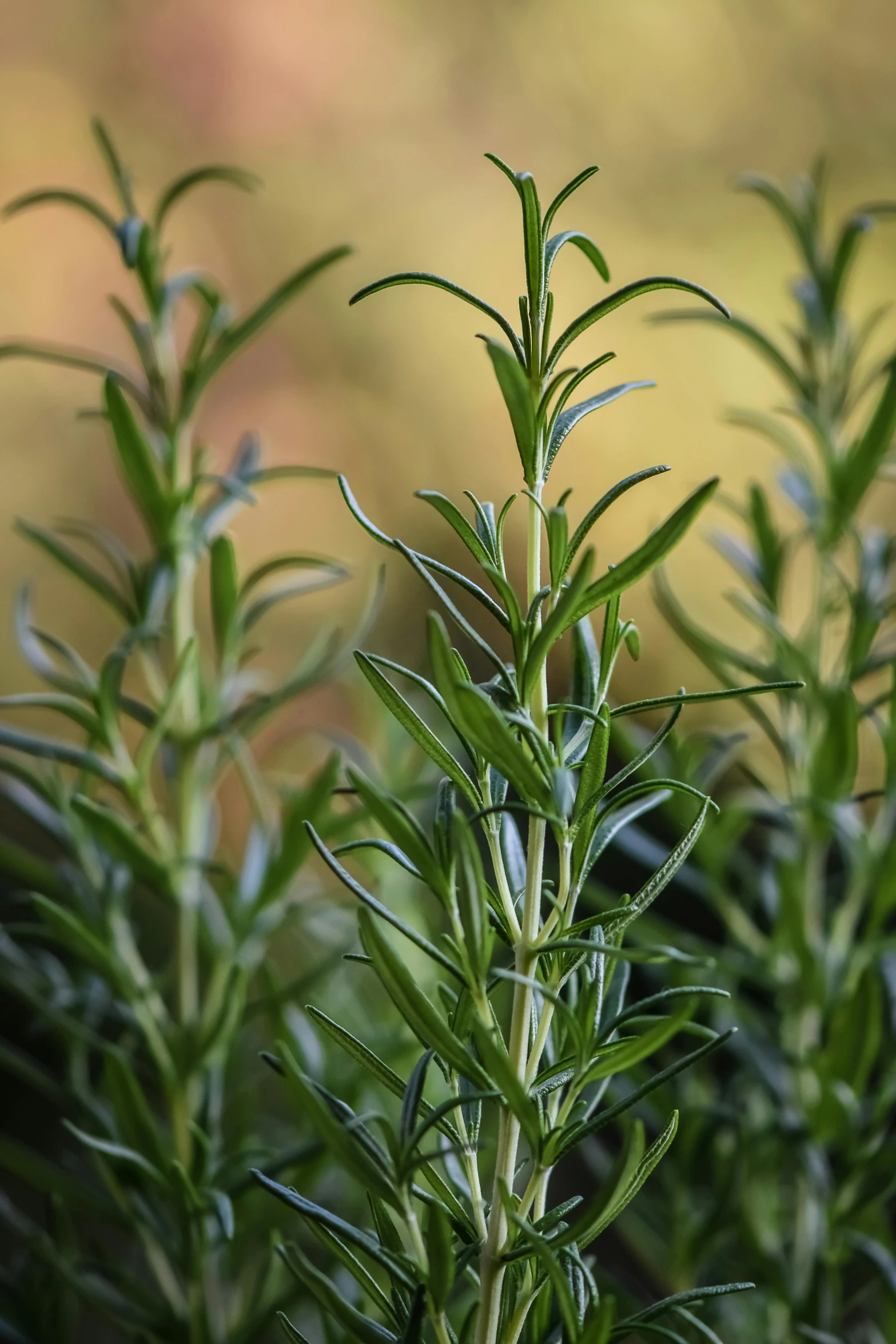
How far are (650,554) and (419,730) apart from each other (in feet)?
0.26

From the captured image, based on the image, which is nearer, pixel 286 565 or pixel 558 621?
pixel 558 621

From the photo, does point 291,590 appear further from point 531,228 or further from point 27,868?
point 531,228

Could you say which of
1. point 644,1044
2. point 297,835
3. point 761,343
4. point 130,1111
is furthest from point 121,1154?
point 761,343

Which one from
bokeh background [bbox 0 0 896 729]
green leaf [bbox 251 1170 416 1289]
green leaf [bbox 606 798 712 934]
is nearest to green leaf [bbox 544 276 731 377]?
green leaf [bbox 606 798 712 934]

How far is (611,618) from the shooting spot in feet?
0.98

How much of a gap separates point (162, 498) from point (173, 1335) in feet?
1.17

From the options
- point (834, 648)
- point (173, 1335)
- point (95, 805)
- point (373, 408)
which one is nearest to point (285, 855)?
point (95, 805)

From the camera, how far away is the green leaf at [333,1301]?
0.28 m

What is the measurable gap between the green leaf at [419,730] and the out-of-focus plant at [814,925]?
240 millimetres

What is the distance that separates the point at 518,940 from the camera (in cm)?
30

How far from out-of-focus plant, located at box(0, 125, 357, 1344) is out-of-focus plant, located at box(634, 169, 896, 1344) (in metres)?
Answer: 0.21

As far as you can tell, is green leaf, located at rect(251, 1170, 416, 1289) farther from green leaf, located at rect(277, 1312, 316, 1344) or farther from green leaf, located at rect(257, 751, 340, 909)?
green leaf, located at rect(257, 751, 340, 909)

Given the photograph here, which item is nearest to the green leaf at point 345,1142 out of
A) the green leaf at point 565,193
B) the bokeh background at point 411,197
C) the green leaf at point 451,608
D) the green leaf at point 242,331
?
the green leaf at point 451,608

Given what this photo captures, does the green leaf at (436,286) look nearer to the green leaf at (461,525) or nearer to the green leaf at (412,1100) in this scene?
the green leaf at (461,525)
